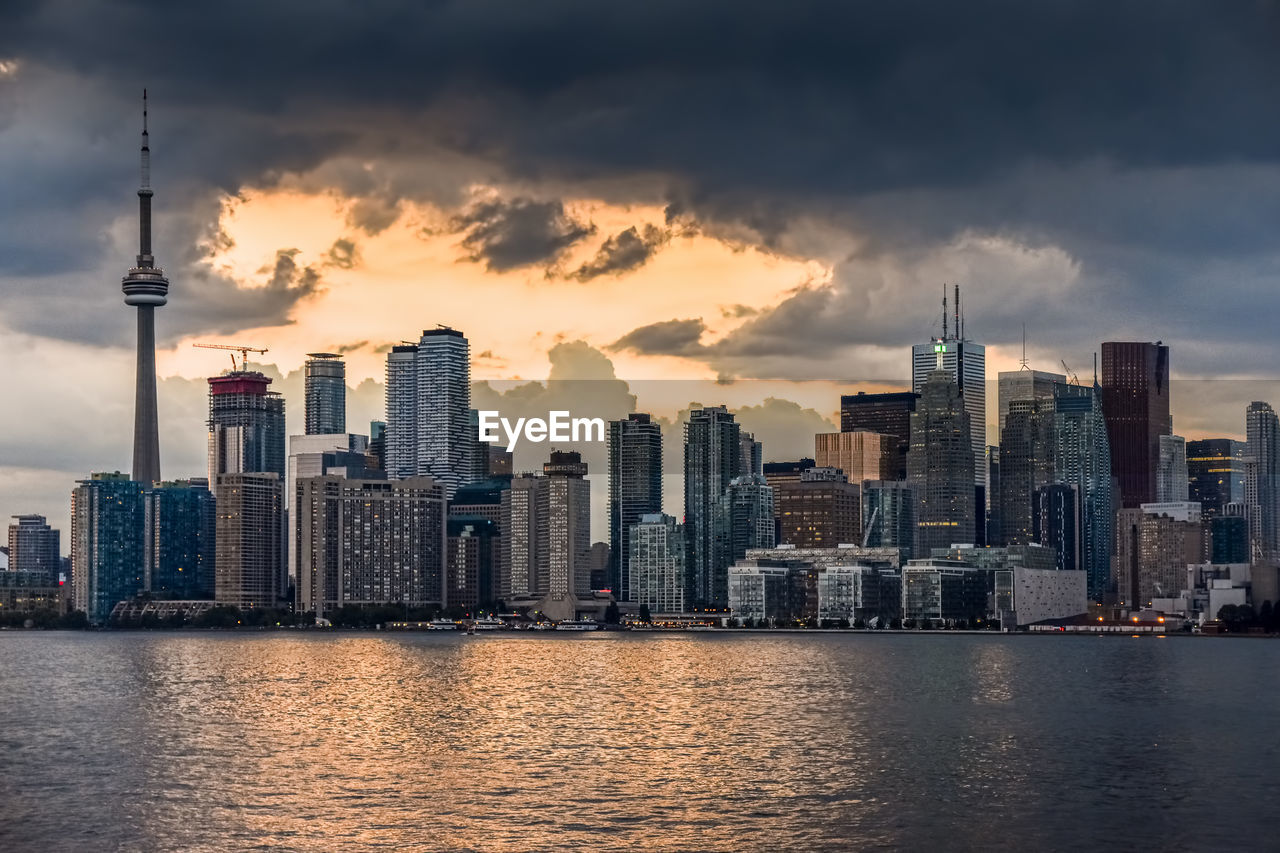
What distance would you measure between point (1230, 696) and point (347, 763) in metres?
84.0

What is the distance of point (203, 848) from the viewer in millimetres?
72938

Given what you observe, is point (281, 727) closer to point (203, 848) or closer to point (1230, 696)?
point (203, 848)

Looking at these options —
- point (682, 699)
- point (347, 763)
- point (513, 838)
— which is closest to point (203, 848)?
point (513, 838)

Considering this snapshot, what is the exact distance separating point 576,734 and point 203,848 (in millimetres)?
44419

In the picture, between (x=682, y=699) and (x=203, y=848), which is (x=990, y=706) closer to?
(x=682, y=699)

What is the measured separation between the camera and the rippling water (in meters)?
76.4

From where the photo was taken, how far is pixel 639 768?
96.6 m

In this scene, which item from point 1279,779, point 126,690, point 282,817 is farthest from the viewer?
point 126,690

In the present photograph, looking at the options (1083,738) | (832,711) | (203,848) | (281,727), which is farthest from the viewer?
(832,711)

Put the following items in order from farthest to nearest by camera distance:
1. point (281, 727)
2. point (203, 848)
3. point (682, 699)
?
point (682, 699) < point (281, 727) < point (203, 848)

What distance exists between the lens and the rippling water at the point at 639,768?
251 ft

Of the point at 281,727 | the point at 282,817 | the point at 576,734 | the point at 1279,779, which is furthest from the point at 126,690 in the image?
the point at 1279,779

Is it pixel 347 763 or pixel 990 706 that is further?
pixel 990 706

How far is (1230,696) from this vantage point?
496ft
